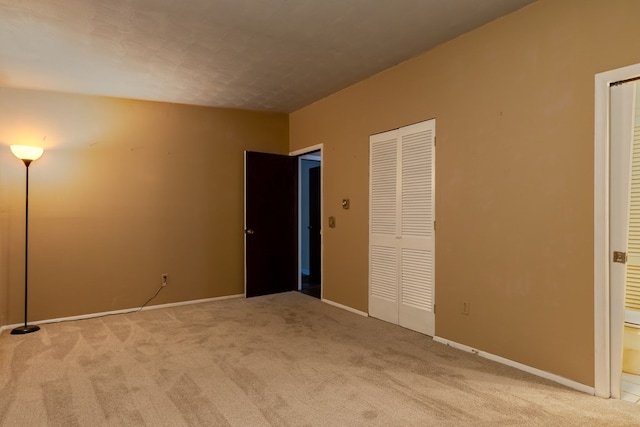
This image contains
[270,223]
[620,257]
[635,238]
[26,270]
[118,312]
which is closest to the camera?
[620,257]

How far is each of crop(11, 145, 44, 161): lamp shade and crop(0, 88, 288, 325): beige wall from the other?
1.26 ft

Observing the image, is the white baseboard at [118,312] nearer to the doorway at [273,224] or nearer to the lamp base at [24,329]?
the lamp base at [24,329]

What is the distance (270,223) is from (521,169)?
11.9 ft

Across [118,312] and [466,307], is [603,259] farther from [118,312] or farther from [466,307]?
[118,312]

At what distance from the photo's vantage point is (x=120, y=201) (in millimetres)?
4852

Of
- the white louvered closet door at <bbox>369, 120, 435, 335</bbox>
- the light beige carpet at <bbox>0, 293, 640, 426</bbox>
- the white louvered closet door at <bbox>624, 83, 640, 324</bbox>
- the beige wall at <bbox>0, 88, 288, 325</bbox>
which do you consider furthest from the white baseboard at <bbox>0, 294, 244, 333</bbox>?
the white louvered closet door at <bbox>624, 83, 640, 324</bbox>

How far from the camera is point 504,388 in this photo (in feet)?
8.55

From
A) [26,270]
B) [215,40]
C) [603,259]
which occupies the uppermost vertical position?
[215,40]

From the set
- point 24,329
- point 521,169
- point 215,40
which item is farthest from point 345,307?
point 24,329

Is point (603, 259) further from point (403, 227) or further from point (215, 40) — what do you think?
point (215, 40)

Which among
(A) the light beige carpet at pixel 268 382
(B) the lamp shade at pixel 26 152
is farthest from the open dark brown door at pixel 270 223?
(B) the lamp shade at pixel 26 152

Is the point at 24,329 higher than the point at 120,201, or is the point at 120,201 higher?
the point at 120,201

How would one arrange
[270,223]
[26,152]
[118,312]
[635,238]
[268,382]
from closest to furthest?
[268,382]
[635,238]
[26,152]
[118,312]
[270,223]

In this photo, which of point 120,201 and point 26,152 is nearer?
point 26,152
